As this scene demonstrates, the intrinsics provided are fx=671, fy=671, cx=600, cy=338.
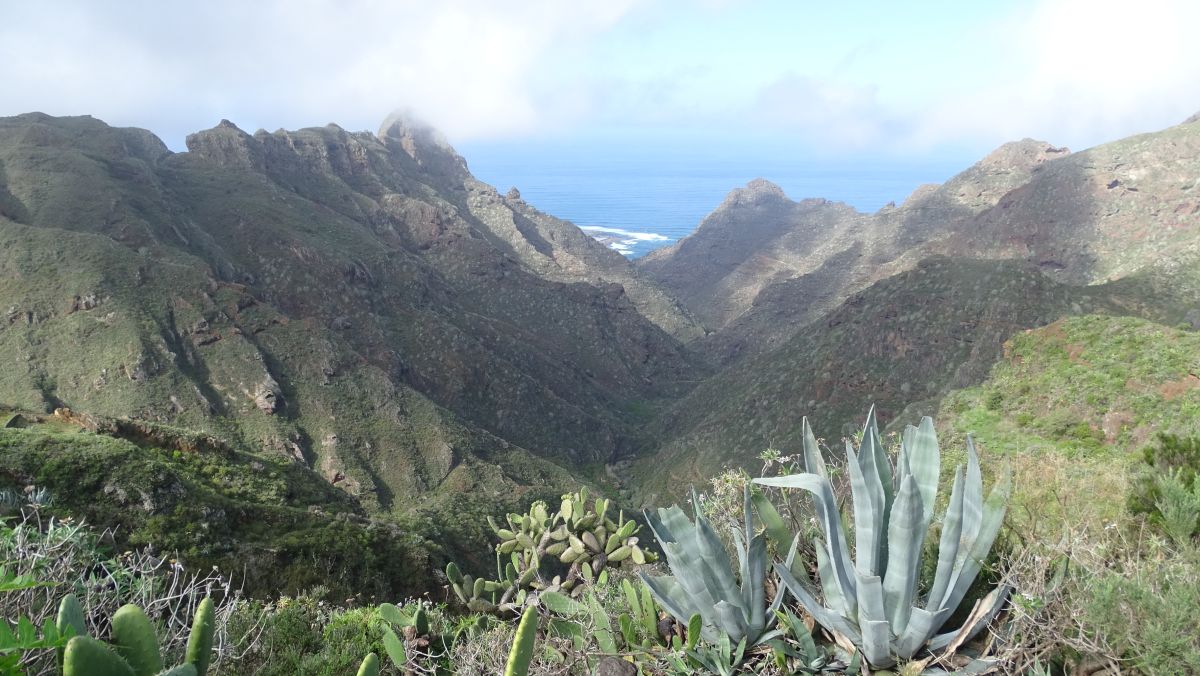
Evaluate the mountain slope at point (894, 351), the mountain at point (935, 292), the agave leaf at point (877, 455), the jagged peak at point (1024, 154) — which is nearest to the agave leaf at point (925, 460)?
the agave leaf at point (877, 455)

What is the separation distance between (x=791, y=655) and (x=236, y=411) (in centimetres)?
3812

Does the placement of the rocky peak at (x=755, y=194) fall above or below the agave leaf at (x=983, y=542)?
above

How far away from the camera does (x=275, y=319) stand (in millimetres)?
42812

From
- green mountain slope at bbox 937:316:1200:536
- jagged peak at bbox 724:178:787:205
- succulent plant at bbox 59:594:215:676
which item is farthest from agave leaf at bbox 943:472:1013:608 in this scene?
jagged peak at bbox 724:178:787:205

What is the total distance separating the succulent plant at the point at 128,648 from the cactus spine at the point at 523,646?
4.61 feet

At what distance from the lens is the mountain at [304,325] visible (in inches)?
1385

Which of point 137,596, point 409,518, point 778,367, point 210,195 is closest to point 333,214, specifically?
point 210,195

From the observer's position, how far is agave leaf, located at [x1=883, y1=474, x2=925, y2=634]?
11.2ft

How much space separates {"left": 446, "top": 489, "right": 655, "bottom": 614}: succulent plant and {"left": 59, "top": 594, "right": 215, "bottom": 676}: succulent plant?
203cm

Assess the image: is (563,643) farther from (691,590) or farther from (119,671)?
(119,671)

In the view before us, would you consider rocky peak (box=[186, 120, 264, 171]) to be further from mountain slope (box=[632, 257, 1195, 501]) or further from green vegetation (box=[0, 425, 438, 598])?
green vegetation (box=[0, 425, 438, 598])

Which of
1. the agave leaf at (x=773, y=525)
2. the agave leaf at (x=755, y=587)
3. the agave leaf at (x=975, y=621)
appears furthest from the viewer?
the agave leaf at (x=773, y=525)

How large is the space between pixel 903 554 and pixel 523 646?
79.5 inches

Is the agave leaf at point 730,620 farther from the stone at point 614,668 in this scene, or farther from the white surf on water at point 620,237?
the white surf on water at point 620,237
